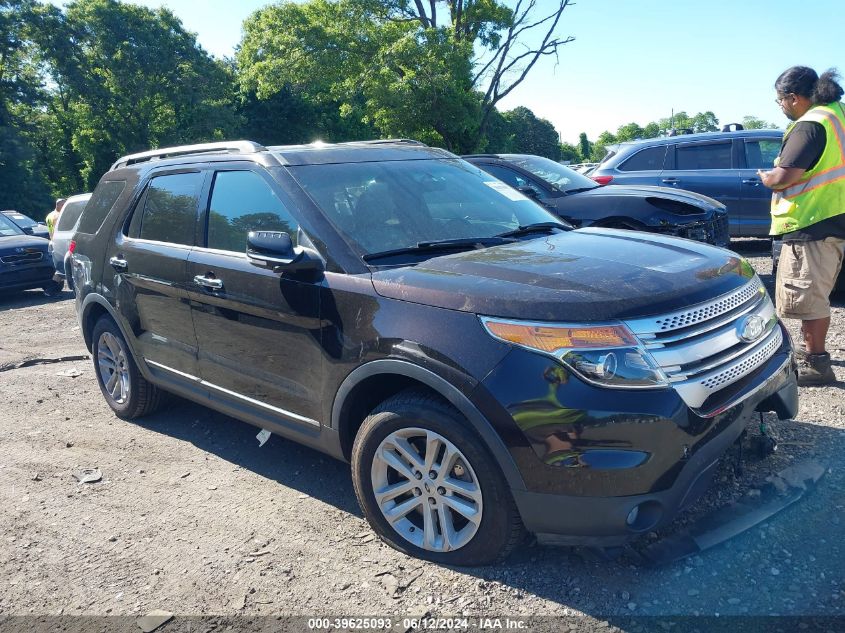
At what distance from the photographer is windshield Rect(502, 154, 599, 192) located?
28.1 feet

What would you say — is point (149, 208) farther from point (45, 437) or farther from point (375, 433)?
point (375, 433)

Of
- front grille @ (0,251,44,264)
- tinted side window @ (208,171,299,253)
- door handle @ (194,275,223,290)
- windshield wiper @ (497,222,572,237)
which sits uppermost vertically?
tinted side window @ (208,171,299,253)

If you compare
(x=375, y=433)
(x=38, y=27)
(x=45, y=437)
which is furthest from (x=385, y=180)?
(x=38, y=27)

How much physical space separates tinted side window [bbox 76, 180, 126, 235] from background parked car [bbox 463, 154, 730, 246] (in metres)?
3.65

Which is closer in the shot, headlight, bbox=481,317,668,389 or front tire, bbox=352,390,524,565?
headlight, bbox=481,317,668,389

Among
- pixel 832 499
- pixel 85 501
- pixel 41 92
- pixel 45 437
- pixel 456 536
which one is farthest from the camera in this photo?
pixel 41 92

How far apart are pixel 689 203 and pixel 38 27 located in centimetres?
3703

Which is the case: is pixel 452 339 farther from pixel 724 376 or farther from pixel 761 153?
pixel 761 153

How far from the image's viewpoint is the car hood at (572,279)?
2.69 metres

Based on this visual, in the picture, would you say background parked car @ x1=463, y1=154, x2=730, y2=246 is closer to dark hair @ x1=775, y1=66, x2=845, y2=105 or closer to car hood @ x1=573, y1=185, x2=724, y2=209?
car hood @ x1=573, y1=185, x2=724, y2=209

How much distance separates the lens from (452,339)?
279cm

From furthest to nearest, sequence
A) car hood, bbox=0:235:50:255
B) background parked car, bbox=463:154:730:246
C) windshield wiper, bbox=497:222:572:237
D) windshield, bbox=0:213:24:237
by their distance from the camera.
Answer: windshield, bbox=0:213:24:237, car hood, bbox=0:235:50:255, background parked car, bbox=463:154:730:246, windshield wiper, bbox=497:222:572:237

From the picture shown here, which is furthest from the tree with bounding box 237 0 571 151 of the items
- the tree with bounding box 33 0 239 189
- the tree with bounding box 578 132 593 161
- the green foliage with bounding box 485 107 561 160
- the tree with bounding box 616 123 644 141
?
the tree with bounding box 616 123 644 141

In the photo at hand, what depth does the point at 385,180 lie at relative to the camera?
389 cm
